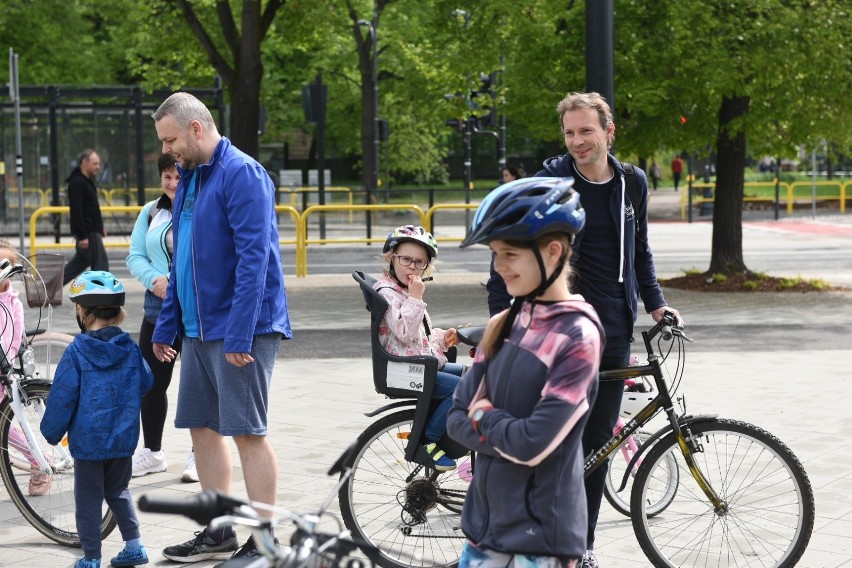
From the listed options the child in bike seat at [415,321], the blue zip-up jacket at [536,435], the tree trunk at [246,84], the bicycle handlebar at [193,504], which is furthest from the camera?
the tree trunk at [246,84]

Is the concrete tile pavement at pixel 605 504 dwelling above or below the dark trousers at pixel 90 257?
below

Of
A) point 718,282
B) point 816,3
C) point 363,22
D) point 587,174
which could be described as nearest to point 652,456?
point 587,174

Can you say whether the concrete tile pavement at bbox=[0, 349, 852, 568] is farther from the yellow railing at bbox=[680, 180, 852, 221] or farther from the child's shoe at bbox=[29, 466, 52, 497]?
the yellow railing at bbox=[680, 180, 852, 221]

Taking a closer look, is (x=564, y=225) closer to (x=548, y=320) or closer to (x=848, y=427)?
(x=548, y=320)

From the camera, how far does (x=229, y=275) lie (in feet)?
17.2

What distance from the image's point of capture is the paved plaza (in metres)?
5.95

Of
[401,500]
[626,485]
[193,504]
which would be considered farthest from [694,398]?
[193,504]

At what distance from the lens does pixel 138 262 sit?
6898 mm

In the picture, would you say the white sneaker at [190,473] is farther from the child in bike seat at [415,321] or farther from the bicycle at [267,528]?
the bicycle at [267,528]

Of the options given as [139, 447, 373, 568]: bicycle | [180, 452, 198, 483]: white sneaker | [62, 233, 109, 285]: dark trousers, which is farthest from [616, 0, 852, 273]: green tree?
[139, 447, 373, 568]: bicycle

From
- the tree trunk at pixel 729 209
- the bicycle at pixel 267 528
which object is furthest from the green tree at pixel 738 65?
the bicycle at pixel 267 528

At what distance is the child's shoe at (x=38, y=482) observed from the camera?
5996 millimetres

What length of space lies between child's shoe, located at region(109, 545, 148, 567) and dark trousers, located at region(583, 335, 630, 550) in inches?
71.5

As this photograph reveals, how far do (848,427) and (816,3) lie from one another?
8107 mm
